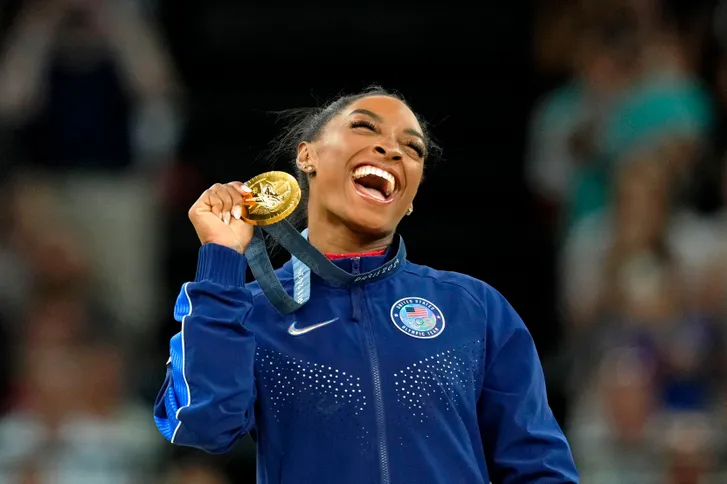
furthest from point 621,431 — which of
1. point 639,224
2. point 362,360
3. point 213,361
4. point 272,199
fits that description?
point 213,361

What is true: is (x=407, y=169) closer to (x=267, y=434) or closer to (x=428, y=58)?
(x=267, y=434)

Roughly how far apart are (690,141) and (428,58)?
179 cm

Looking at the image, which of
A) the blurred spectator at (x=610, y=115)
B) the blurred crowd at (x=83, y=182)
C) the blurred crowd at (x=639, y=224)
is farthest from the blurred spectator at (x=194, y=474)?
the blurred spectator at (x=610, y=115)

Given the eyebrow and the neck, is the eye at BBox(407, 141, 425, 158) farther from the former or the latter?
the neck

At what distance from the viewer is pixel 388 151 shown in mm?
3160

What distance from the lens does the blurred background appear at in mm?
6121

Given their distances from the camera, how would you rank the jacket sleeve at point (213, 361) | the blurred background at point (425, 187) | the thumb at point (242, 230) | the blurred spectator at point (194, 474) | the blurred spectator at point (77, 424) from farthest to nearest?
the blurred background at point (425, 187)
the blurred spectator at point (77, 424)
the blurred spectator at point (194, 474)
the thumb at point (242, 230)
the jacket sleeve at point (213, 361)

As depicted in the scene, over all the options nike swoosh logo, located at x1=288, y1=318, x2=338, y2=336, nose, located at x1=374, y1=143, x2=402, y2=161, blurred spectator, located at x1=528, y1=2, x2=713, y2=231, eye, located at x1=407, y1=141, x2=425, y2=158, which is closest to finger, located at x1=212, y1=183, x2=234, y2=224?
nike swoosh logo, located at x1=288, y1=318, x2=338, y2=336

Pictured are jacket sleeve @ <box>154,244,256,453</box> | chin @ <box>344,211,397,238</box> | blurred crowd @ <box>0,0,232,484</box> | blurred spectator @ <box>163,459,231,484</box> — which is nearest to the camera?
jacket sleeve @ <box>154,244,256,453</box>

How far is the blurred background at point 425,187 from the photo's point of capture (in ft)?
20.1

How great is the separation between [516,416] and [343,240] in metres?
0.61

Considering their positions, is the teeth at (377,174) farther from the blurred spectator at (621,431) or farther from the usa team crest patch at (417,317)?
the blurred spectator at (621,431)

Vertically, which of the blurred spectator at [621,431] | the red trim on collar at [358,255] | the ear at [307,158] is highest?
the ear at [307,158]

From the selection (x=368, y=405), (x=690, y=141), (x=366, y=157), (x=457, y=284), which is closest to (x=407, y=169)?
(x=366, y=157)
